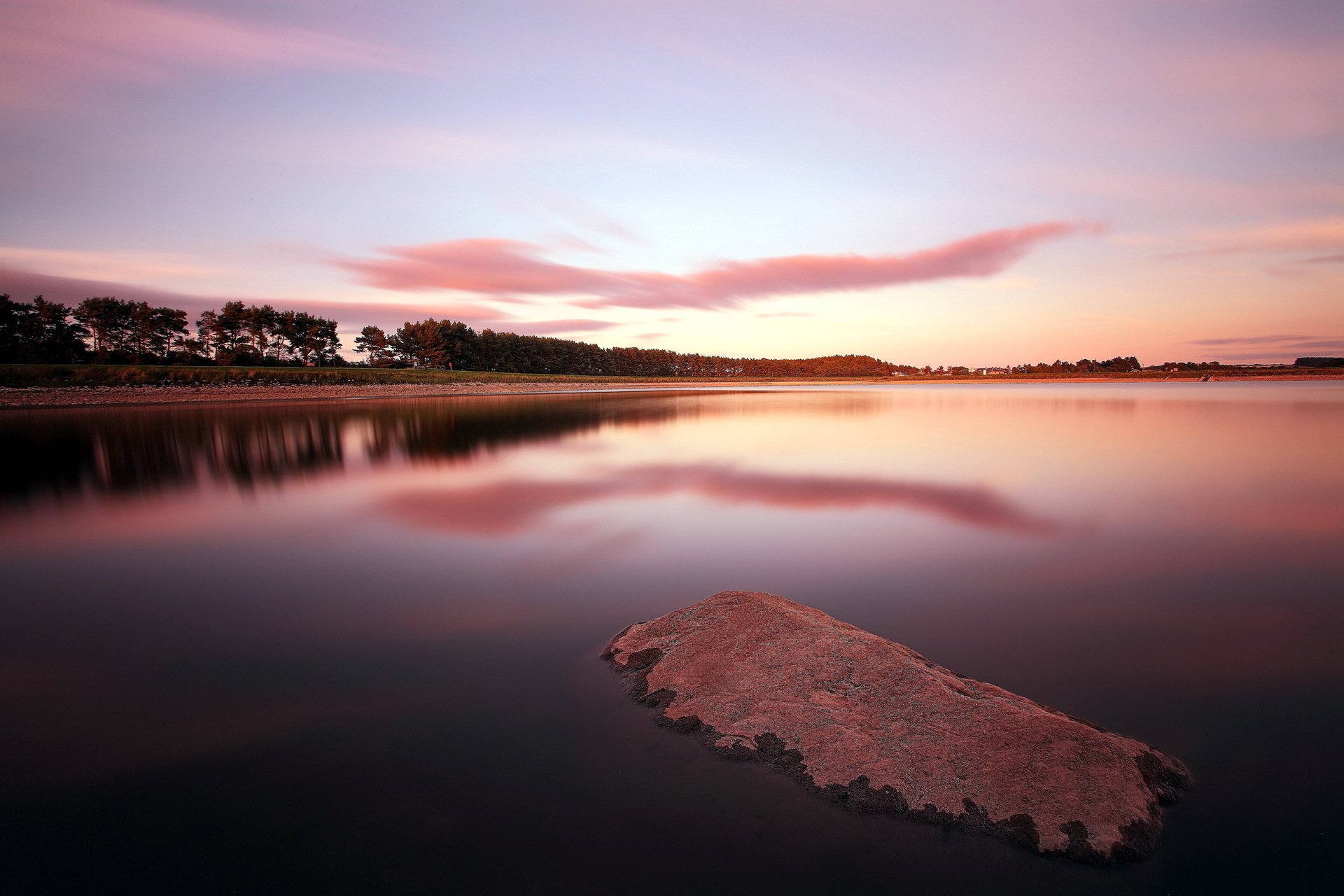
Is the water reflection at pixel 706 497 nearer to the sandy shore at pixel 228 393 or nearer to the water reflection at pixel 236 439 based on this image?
the water reflection at pixel 236 439

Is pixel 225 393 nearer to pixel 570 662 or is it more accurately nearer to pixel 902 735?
pixel 570 662

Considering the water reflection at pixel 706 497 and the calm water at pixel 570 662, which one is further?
the water reflection at pixel 706 497

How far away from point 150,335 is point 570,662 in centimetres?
9525

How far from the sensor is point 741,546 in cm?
1102

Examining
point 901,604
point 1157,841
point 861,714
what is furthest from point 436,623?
point 1157,841

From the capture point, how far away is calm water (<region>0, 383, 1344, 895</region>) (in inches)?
149

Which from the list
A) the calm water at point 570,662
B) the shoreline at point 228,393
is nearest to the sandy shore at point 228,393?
the shoreline at point 228,393

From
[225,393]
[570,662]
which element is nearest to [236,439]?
[570,662]

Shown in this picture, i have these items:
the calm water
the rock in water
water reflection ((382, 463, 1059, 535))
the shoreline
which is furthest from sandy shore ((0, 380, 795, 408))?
the rock in water

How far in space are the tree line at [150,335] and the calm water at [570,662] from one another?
66226 millimetres

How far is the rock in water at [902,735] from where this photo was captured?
3.84m

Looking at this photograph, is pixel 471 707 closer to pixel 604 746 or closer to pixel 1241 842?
pixel 604 746

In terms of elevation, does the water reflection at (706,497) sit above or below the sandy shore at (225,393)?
below

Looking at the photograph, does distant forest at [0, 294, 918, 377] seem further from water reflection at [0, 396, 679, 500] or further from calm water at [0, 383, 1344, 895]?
calm water at [0, 383, 1344, 895]
